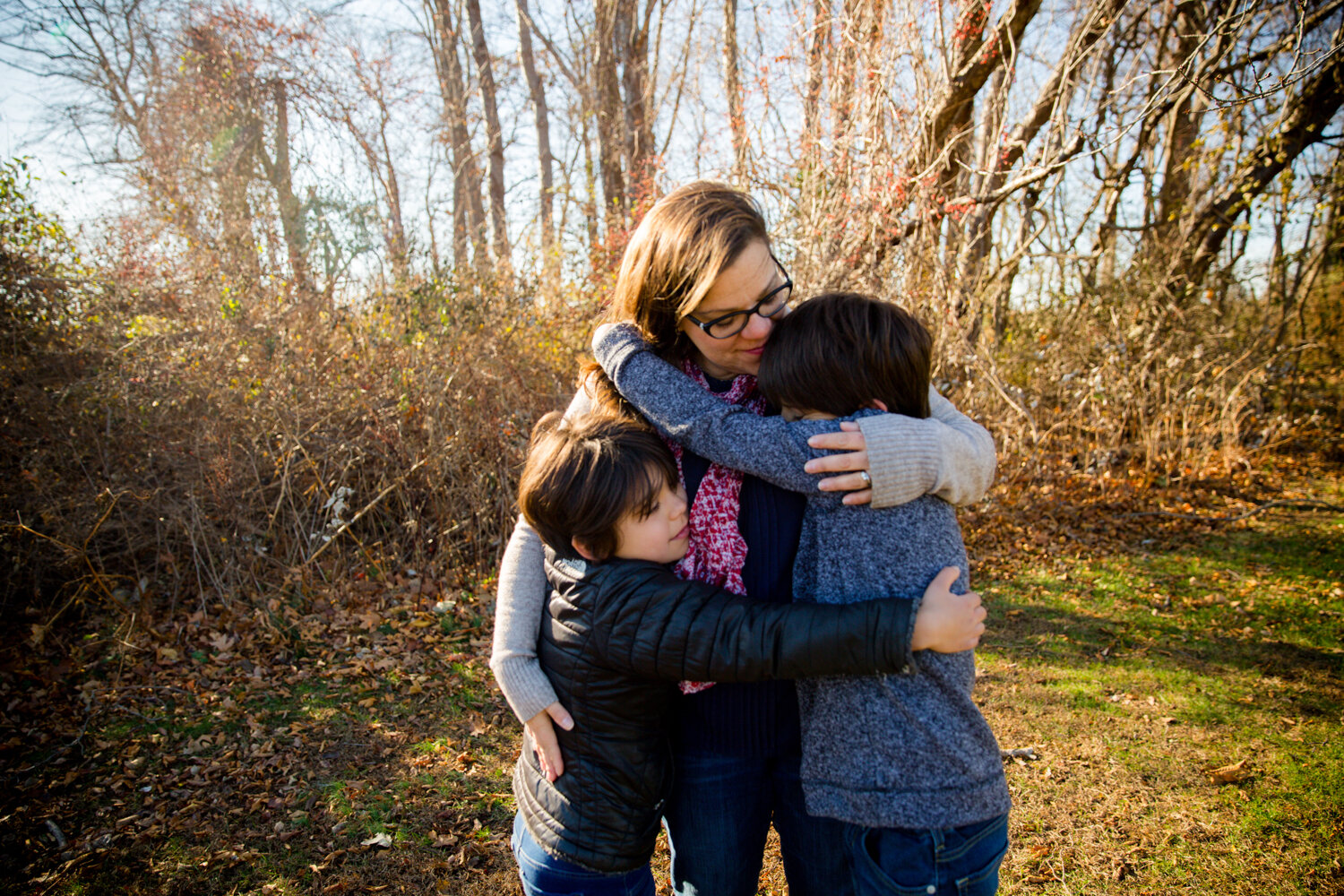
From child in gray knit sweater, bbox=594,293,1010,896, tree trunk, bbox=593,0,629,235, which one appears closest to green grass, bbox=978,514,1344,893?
child in gray knit sweater, bbox=594,293,1010,896

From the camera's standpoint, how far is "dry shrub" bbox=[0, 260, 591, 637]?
177 inches

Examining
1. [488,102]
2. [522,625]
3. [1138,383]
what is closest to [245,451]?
[522,625]

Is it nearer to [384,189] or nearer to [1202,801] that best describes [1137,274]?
[1202,801]

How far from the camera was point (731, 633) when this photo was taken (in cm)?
124

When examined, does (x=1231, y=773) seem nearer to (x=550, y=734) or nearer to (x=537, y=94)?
(x=550, y=734)

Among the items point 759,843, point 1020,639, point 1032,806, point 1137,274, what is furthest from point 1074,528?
point 759,843

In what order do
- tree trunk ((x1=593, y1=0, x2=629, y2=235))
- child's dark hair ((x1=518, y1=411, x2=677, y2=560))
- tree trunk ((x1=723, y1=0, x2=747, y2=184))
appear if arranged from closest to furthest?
child's dark hair ((x1=518, y1=411, x2=677, y2=560)), tree trunk ((x1=723, y1=0, x2=747, y2=184)), tree trunk ((x1=593, y1=0, x2=629, y2=235))

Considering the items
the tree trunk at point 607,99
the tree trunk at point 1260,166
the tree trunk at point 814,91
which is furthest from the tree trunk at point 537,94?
the tree trunk at point 1260,166

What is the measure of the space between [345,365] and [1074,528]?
5.97 meters

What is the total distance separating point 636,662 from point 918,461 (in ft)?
1.97

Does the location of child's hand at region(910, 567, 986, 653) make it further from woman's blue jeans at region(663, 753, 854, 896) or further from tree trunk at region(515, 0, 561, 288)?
tree trunk at region(515, 0, 561, 288)

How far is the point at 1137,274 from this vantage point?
7.72m

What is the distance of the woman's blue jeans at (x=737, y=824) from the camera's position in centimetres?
141

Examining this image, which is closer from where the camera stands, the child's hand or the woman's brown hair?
the child's hand
